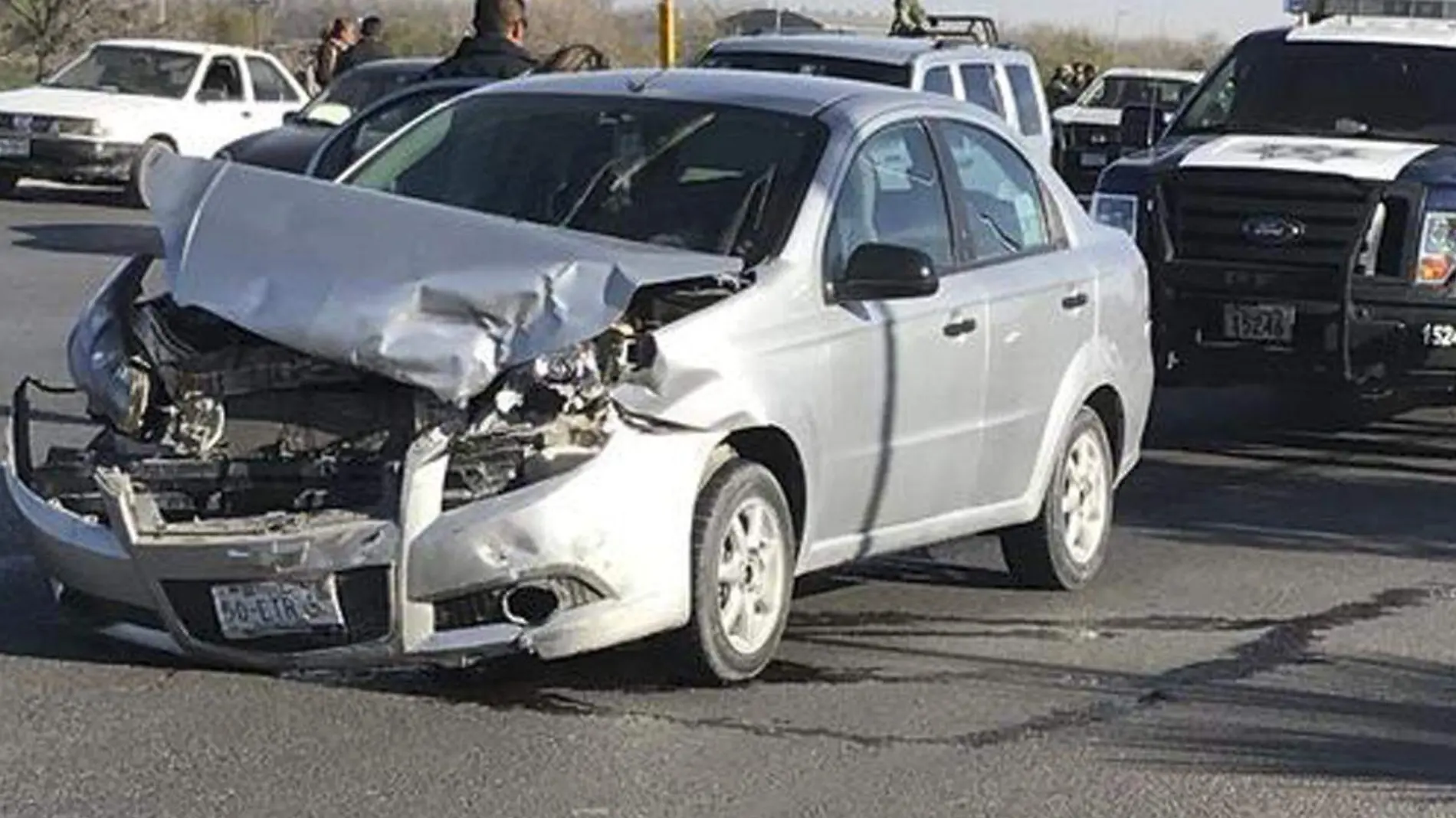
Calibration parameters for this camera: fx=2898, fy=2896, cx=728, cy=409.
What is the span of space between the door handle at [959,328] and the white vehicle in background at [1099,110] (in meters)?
16.6

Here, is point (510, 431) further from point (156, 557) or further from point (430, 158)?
point (430, 158)

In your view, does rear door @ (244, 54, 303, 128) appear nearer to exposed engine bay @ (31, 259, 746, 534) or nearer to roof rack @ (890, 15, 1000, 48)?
roof rack @ (890, 15, 1000, 48)

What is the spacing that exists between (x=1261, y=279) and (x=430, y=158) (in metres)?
5.46

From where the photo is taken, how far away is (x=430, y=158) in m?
9.07

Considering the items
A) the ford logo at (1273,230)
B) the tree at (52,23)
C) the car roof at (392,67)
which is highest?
the ford logo at (1273,230)

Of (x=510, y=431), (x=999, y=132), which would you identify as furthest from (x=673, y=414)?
(x=999, y=132)

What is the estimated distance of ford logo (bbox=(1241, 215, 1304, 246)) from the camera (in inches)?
523

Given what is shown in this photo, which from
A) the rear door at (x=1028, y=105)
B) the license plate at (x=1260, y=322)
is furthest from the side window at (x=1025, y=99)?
the license plate at (x=1260, y=322)

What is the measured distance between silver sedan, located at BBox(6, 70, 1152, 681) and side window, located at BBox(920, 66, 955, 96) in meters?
7.88

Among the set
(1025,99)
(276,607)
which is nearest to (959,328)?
(276,607)

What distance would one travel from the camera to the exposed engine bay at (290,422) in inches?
289

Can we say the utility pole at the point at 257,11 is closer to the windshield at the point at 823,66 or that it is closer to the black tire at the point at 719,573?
the windshield at the point at 823,66

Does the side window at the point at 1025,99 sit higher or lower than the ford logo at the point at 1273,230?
lower

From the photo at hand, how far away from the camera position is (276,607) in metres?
7.31
